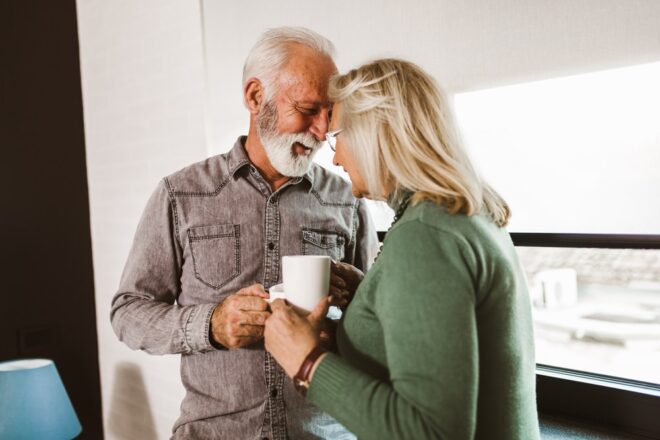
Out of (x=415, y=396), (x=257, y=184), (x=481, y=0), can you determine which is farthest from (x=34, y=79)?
(x=415, y=396)

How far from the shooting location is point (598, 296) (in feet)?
4.67

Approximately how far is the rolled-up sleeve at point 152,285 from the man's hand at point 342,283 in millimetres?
315

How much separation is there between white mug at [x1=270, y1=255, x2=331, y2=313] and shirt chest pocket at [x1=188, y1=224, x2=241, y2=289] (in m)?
0.36

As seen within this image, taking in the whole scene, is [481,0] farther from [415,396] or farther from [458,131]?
[415,396]

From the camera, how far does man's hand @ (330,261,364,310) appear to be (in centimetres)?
107

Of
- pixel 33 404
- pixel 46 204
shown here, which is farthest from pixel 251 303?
pixel 46 204

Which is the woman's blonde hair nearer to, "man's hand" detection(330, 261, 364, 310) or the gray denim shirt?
"man's hand" detection(330, 261, 364, 310)

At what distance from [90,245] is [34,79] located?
0.77 metres

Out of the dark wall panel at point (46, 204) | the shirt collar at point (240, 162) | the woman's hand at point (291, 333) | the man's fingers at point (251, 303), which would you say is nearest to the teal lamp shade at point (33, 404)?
the dark wall panel at point (46, 204)

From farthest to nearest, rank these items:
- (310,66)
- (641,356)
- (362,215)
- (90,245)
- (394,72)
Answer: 1. (90,245)
2. (362,215)
3. (641,356)
4. (310,66)
5. (394,72)

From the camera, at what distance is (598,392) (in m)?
1.35

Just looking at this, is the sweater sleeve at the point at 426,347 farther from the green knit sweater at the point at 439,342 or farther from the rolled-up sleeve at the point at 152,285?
the rolled-up sleeve at the point at 152,285

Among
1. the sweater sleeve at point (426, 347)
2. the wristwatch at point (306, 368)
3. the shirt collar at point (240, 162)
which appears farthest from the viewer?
the shirt collar at point (240, 162)

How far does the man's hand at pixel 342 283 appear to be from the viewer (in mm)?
1068
